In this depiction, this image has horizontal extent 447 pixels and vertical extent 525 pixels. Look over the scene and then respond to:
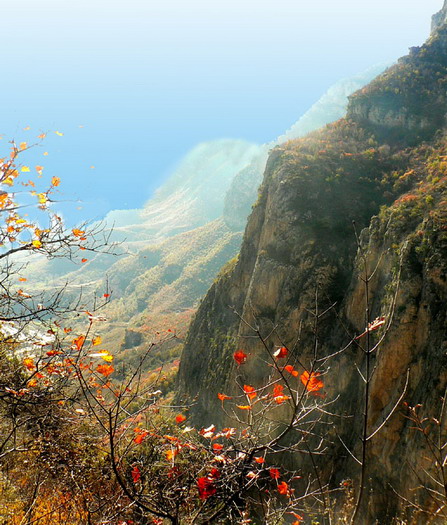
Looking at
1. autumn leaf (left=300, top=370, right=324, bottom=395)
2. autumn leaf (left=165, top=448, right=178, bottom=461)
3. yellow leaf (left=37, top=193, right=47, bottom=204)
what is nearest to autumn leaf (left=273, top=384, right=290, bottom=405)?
autumn leaf (left=300, top=370, right=324, bottom=395)

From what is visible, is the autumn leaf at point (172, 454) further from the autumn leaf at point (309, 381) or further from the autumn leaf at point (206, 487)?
the autumn leaf at point (309, 381)

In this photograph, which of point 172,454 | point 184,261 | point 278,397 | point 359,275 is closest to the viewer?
point 359,275

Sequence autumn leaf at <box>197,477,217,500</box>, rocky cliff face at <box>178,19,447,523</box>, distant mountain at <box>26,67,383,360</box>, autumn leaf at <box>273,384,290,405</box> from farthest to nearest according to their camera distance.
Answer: distant mountain at <box>26,67,383,360</box> → rocky cliff face at <box>178,19,447,523</box> → autumn leaf at <box>273,384,290,405</box> → autumn leaf at <box>197,477,217,500</box>

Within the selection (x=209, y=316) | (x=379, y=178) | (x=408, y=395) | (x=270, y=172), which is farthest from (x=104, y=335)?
(x=408, y=395)

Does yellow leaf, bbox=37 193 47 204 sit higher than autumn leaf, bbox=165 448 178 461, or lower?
higher

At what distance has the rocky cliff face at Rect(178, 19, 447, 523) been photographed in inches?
369

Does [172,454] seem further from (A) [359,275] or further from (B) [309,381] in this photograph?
(A) [359,275]

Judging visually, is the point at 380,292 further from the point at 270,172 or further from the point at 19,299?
the point at 270,172

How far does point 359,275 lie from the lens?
9.18 ft

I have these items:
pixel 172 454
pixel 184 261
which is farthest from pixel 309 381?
pixel 184 261

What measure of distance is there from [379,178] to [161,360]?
40776mm

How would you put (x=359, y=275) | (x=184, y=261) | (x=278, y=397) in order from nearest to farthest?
(x=359, y=275), (x=278, y=397), (x=184, y=261)

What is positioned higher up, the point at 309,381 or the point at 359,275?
the point at 359,275

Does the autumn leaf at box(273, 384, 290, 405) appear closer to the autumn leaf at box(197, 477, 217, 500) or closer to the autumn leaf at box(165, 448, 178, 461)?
the autumn leaf at box(197, 477, 217, 500)
